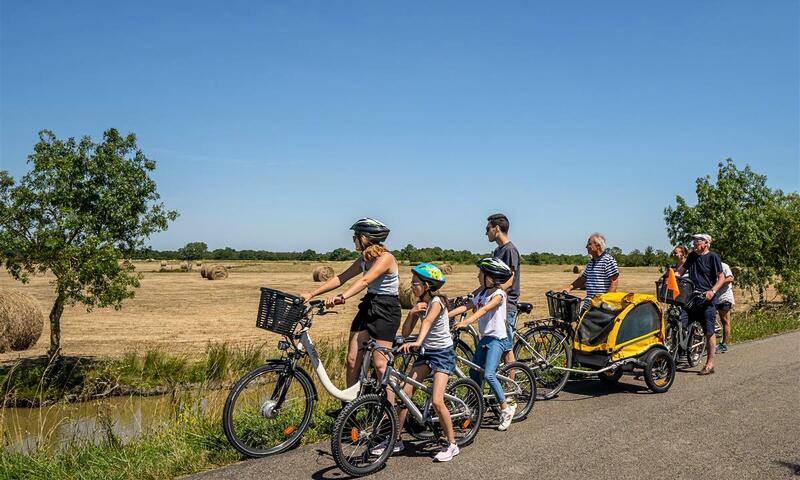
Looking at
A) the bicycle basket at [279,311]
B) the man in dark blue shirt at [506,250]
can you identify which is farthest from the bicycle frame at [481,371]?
the bicycle basket at [279,311]

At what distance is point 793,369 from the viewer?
9.65m

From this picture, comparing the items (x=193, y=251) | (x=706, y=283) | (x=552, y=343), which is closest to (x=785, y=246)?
(x=706, y=283)

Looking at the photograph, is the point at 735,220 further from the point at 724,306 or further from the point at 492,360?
the point at 492,360

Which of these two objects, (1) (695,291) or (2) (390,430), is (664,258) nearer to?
(1) (695,291)

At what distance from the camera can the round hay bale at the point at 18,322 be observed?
57.7 ft

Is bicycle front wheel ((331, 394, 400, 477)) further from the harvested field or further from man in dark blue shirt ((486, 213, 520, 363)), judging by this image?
the harvested field

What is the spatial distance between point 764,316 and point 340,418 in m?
15.6

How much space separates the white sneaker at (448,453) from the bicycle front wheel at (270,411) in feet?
4.13

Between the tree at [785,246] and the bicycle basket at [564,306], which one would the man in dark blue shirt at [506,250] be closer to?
the bicycle basket at [564,306]

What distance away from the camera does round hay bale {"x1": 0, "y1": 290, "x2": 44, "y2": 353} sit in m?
17.6

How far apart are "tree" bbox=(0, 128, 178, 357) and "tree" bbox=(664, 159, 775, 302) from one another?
15601mm

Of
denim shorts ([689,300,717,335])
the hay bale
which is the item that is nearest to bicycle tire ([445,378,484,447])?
denim shorts ([689,300,717,335])

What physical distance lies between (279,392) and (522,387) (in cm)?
300

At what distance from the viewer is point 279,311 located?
5.26 m
